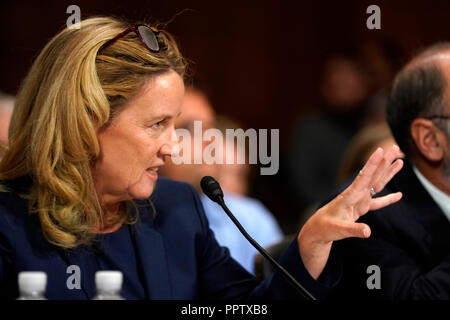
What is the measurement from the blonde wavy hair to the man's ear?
807mm

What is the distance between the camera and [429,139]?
2053mm

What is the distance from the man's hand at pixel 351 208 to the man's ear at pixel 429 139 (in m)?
0.41

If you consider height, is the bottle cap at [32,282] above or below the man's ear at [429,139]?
below

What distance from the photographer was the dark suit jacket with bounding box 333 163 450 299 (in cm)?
188

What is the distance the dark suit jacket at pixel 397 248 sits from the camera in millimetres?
1876

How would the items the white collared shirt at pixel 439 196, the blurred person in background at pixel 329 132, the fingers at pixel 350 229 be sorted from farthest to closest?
the blurred person in background at pixel 329 132 → the white collared shirt at pixel 439 196 → the fingers at pixel 350 229

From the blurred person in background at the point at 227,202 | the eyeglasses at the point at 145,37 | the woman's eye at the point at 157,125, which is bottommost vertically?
the blurred person in background at the point at 227,202

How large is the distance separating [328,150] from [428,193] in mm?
2509

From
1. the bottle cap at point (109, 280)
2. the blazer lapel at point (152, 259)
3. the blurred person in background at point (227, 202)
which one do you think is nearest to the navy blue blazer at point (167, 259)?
the blazer lapel at point (152, 259)

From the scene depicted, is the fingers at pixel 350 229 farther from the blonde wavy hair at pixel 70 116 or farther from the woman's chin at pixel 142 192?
Result: the blonde wavy hair at pixel 70 116

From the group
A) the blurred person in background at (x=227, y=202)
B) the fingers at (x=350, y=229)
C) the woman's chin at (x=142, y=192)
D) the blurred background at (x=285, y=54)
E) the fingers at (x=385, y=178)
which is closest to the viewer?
the fingers at (x=350, y=229)

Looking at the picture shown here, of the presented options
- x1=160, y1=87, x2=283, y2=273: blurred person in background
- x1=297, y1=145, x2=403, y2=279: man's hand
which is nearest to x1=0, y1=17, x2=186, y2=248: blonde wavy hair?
x1=297, y1=145, x2=403, y2=279: man's hand

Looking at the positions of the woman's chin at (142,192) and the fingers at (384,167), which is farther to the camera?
the woman's chin at (142,192)
